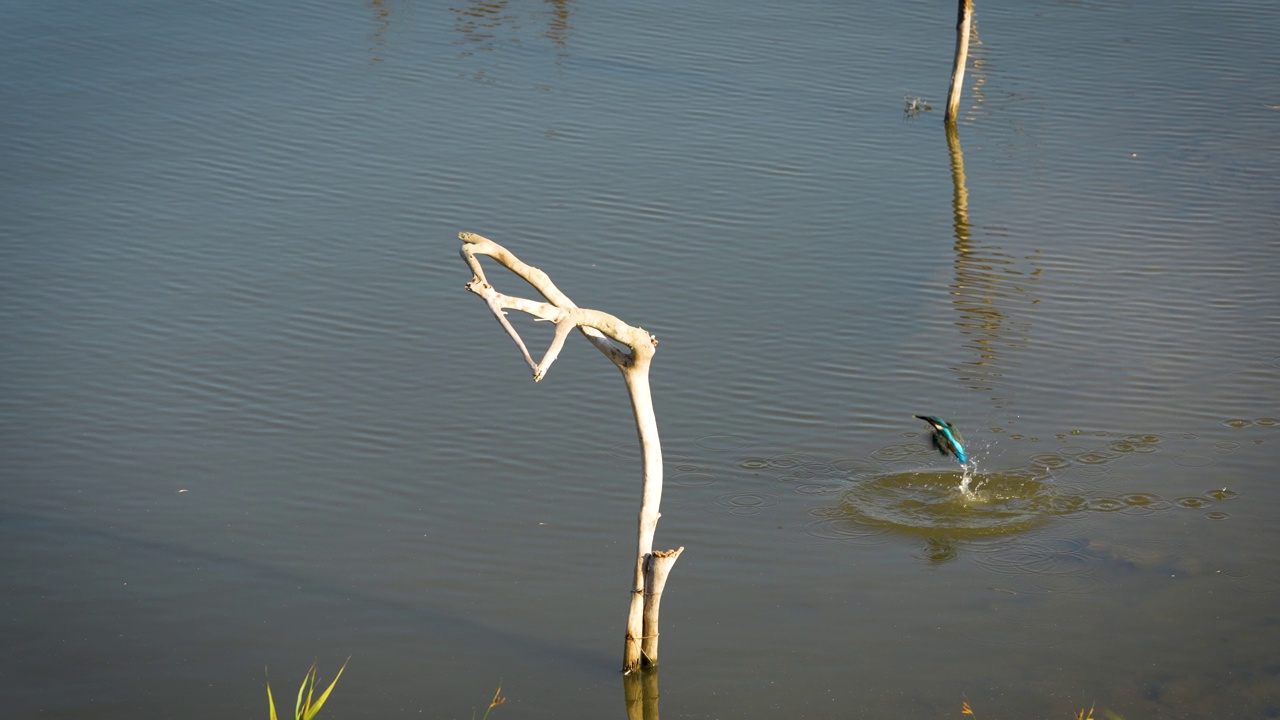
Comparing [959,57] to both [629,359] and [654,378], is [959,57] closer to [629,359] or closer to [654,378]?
[654,378]

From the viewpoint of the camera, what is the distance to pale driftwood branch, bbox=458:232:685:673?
19.1 ft

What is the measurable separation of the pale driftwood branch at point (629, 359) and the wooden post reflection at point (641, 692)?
6 cm

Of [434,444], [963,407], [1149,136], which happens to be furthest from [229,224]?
[1149,136]

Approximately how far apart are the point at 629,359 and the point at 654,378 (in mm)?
5185

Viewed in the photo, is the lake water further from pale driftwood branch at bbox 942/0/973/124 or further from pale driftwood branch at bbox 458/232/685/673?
pale driftwood branch at bbox 458/232/685/673

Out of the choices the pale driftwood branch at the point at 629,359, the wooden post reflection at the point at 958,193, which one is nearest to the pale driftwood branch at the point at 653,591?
the pale driftwood branch at the point at 629,359

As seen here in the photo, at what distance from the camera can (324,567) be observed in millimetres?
8805

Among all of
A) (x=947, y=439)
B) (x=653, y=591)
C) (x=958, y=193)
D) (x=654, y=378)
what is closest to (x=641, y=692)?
(x=653, y=591)

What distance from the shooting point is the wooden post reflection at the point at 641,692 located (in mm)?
7508

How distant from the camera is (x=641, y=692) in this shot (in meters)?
7.55

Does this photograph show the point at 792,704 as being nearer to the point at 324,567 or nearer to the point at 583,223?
the point at 324,567

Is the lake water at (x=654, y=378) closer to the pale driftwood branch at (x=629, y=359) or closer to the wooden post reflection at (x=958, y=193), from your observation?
the wooden post reflection at (x=958, y=193)

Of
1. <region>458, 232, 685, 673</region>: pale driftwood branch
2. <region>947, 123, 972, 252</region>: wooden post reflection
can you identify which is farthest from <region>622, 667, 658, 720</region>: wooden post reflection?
<region>947, 123, 972, 252</region>: wooden post reflection

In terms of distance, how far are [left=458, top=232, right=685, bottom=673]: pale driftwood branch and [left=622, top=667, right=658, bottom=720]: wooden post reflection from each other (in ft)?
→ 0.18
